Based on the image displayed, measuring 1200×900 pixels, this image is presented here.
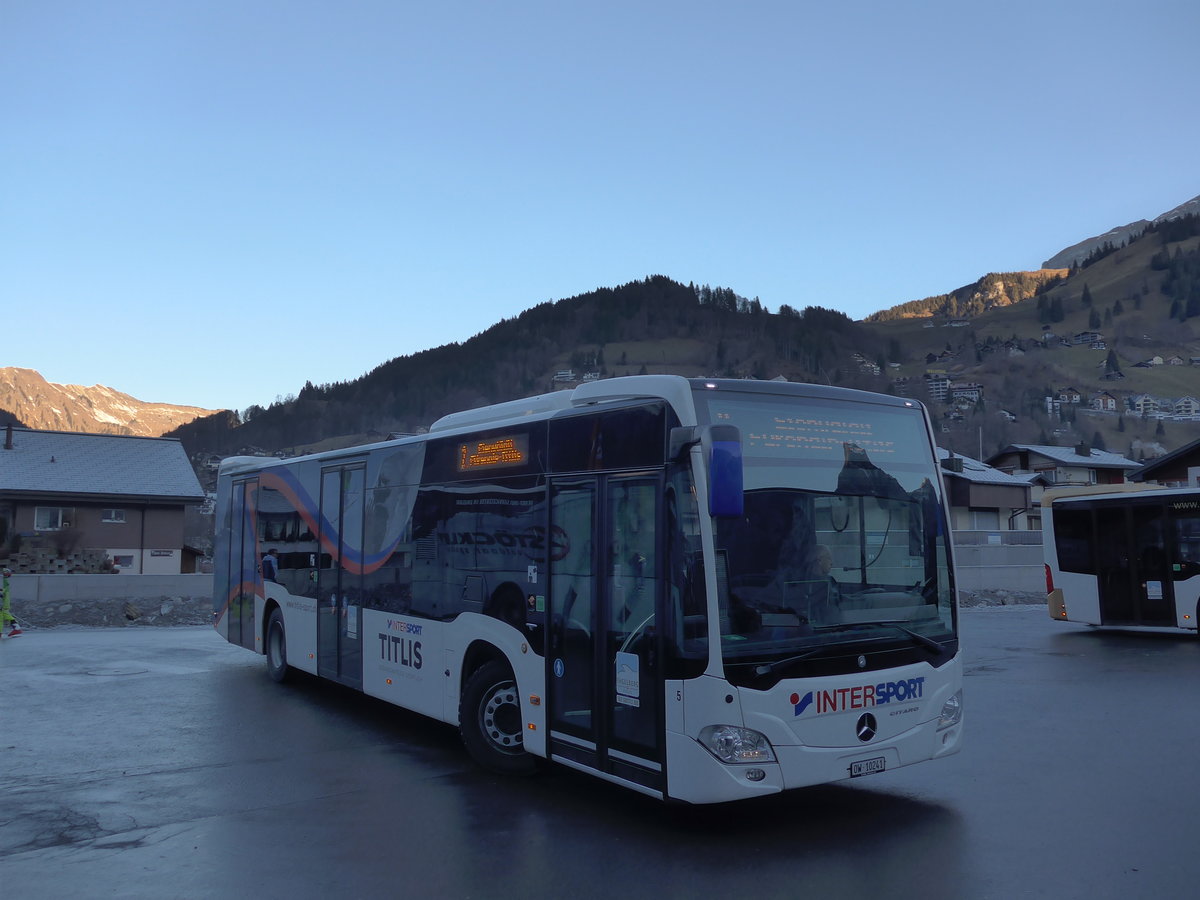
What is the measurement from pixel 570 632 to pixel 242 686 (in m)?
8.16

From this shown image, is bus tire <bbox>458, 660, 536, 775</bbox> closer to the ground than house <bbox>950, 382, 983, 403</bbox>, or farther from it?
closer to the ground

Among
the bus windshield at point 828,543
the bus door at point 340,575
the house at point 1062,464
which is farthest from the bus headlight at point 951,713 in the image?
→ the house at point 1062,464

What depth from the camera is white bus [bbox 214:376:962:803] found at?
6.15 m

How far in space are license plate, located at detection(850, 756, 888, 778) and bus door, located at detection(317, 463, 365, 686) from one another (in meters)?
5.99

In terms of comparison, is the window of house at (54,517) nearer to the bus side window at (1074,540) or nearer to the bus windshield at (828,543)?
the bus side window at (1074,540)

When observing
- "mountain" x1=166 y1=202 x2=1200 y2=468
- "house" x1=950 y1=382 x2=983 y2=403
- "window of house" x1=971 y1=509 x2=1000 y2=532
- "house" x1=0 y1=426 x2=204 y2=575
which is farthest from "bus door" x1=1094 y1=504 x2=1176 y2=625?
"house" x1=950 y1=382 x2=983 y2=403

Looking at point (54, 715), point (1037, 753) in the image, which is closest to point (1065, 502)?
point (1037, 753)

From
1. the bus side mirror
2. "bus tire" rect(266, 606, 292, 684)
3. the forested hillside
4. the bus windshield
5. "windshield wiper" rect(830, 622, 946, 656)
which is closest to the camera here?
the bus side mirror

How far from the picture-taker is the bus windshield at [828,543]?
6250 millimetres

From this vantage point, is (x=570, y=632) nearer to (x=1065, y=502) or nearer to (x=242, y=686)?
(x=242, y=686)

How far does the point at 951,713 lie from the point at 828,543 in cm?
167

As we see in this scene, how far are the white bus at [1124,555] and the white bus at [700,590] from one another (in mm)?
14741

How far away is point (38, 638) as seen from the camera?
70.0 ft

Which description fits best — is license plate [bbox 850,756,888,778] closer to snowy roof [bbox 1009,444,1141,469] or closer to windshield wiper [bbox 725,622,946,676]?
windshield wiper [bbox 725,622,946,676]
